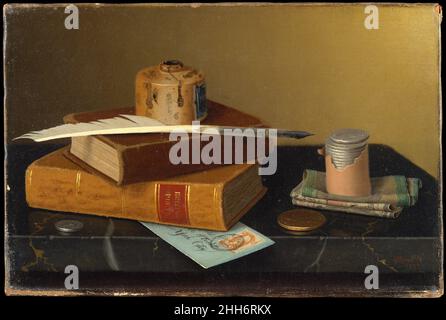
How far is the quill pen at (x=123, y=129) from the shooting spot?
13.6ft

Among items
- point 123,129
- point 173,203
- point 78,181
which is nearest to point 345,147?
point 173,203

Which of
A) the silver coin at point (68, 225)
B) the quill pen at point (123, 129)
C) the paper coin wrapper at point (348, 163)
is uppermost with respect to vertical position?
the quill pen at point (123, 129)

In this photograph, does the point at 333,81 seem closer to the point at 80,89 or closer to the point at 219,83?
the point at 219,83

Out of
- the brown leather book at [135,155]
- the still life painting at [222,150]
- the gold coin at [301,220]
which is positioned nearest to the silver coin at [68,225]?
the still life painting at [222,150]

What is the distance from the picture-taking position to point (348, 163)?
4.18 metres

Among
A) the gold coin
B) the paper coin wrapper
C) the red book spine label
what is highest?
the paper coin wrapper

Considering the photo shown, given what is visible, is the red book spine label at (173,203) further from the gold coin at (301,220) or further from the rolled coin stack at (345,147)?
the rolled coin stack at (345,147)

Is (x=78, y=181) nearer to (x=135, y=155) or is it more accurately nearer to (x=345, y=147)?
(x=135, y=155)

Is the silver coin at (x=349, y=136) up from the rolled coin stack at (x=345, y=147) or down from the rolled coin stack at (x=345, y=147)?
up

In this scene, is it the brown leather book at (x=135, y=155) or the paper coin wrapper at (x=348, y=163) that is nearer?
the brown leather book at (x=135, y=155)

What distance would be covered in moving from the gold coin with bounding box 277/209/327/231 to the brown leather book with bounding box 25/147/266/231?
0.12m

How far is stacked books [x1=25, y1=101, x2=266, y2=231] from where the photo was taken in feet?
13.4

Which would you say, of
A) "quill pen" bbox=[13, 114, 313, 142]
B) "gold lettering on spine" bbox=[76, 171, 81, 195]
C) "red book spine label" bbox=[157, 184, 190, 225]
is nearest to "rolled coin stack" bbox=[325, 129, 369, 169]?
"quill pen" bbox=[13, 114, 313, 142]

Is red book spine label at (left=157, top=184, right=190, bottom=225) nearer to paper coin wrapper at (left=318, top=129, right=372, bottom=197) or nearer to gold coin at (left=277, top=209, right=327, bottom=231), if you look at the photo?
gold coin at (left=277, top=209, right=327, bottom=231)
